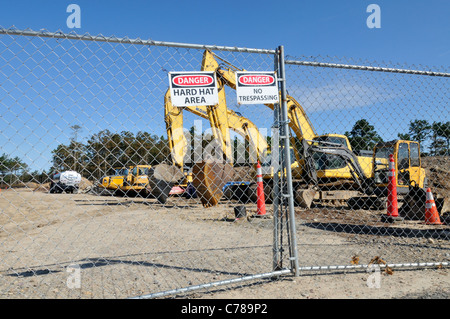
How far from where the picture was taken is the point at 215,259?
4.61 m

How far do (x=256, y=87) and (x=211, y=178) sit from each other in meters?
6.52

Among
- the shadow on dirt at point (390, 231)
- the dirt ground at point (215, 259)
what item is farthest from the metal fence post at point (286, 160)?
the shadow on dirt at point (390, 231)

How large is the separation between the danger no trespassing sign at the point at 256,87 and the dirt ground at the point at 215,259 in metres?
1.95

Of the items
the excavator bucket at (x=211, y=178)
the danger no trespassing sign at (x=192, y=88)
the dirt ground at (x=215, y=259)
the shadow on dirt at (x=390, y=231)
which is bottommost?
the shadow on dirt at (x=390, y=231)

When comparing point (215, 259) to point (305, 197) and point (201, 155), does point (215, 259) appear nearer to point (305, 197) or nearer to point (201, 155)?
point (201, 155)

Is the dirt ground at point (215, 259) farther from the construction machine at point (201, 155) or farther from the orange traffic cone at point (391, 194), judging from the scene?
the construction machine at point (201, 155)

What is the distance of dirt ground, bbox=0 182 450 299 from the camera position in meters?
3.33

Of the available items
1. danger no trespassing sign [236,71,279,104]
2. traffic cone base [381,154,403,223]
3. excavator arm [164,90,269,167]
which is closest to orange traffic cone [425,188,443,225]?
traffic cone base [381,154,403,223]

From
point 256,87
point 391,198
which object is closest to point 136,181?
point 391,198

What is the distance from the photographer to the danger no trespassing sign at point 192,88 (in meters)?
3.23

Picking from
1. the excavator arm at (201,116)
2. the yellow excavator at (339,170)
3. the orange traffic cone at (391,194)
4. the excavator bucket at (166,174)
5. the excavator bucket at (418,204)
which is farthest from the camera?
the excavator bucket at (166,174)

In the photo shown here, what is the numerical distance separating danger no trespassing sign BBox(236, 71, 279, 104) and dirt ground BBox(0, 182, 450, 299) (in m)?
1.95

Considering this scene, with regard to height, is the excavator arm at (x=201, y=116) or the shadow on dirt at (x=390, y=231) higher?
the excavator arm at (x=201, y=116)

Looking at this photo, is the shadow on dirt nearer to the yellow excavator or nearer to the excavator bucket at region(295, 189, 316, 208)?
the excavator bucket at region(295, 189, 316, 208)
